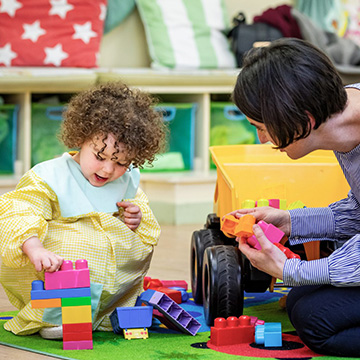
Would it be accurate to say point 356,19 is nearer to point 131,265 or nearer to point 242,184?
point 242,184

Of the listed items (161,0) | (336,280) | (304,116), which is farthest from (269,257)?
(161,0)

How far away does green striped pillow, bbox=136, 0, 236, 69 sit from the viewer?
3109mm

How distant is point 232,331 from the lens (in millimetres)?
1287

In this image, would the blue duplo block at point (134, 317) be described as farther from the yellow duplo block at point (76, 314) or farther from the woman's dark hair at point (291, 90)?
the woman's dark hair at point (291, 90)

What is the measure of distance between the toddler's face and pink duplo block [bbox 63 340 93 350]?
0.31 metres

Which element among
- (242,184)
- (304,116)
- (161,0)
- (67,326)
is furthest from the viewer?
(161,0)

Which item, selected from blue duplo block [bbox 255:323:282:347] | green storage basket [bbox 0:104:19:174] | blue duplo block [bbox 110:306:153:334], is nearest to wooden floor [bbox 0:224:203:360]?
blue duplo block [bbox 110:306:153:334]

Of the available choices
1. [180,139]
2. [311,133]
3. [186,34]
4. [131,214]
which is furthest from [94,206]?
[186,34]

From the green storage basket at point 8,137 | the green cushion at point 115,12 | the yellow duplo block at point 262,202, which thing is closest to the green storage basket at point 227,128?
the green cushion at point 115,12

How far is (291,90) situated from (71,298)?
49 centimetres

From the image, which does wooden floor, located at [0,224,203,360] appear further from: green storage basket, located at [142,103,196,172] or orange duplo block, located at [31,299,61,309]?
green storage basket, located at [142,103,196,172]

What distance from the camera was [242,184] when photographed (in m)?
1.60

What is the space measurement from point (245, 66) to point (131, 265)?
0.45 meters

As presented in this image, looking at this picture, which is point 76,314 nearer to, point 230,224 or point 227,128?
point 230,224
